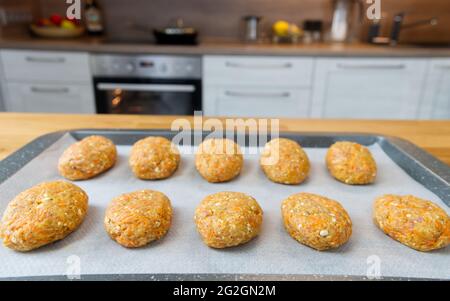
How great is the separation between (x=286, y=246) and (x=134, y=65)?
190 centimetres

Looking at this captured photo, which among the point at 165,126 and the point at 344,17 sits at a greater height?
the point at 344,17

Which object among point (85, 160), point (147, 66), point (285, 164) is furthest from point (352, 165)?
point (147, 66)

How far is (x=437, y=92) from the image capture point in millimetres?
2328

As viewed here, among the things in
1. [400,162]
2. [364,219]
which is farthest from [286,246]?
[400,162]

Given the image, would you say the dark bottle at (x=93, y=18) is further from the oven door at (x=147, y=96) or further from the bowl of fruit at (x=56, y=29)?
the oven door at (x=147, y=96)

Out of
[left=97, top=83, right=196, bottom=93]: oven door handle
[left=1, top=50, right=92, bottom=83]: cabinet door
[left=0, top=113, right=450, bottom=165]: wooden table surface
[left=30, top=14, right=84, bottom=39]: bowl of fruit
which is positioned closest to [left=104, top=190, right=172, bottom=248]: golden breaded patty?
[left=0, top=113, right=450, bottom=165]: wooden table surface

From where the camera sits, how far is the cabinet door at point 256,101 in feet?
7.67

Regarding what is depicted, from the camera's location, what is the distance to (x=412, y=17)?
9.05 feet

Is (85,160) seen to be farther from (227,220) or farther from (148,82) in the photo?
(148,82)

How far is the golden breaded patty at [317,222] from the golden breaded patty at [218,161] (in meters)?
0.21

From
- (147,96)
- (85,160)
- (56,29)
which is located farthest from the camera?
(56,29)

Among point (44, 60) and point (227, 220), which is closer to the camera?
point (227, 220)

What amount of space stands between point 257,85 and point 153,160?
1.53 m

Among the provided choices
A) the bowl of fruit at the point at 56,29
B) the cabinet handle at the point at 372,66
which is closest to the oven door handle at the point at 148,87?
the bowl of fruit at the point at 56,29
